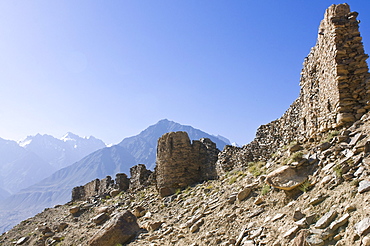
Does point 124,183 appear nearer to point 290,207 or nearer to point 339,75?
point 290,207

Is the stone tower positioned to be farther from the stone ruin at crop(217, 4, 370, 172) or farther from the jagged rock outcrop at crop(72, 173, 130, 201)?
the jagged rock outcrop at crop(72, 173, 130, 201)

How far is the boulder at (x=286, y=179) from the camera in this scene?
26.5 ft

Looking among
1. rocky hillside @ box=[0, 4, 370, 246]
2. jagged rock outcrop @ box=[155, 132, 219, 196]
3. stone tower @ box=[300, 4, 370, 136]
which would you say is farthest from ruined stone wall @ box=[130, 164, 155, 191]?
stone tower @ box=[300, 4, 370, 136]

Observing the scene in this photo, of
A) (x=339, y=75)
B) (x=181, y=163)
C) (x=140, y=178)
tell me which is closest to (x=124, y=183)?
(x=140, y=178)

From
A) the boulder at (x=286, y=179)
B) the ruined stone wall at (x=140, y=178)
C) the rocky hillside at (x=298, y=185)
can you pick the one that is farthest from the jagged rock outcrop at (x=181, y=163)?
the boulder at (x=286, y=179)

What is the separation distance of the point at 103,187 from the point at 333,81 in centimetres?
2469

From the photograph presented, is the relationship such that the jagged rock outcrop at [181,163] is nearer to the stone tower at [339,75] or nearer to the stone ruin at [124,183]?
the stone ruin at [124,183]

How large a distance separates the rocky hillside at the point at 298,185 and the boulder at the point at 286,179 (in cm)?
3

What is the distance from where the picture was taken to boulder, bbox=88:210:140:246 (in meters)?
11.9

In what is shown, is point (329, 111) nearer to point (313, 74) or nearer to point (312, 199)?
point (313, 74)

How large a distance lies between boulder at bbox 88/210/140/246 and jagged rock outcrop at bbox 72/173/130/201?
13.4 meters

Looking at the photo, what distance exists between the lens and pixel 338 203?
6.28 metres

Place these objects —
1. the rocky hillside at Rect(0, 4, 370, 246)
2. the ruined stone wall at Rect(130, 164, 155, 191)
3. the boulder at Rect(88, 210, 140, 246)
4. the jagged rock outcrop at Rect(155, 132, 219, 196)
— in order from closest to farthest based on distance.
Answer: the rocky hillside at Rect(0, 4, 370, 246), the boulder at Rect(88, 210, 140, 246), the jagged rock outcrop at Rect(155, 132, 219, 196), the ruined stone wall at Rect(130, 164, 155, 191)

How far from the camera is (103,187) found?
96.2 ft
